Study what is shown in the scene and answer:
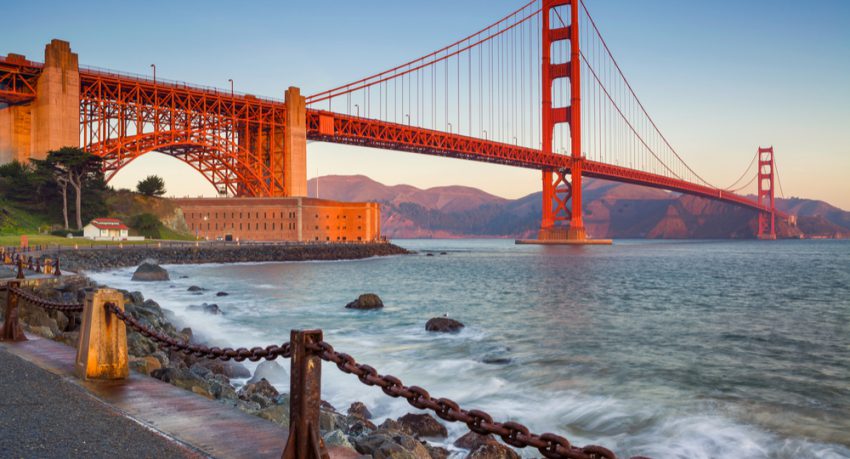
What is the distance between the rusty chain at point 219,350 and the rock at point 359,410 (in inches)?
146

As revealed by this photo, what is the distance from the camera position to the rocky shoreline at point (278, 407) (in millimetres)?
6395

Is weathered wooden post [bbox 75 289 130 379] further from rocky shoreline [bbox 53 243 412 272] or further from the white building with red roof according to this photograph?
the white building with red roof

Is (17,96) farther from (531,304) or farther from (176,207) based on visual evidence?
(531,304)

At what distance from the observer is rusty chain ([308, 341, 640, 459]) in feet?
10.4

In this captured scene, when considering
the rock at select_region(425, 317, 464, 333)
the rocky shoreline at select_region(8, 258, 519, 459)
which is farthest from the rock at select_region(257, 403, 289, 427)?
the rock at select_region(425, 317, 464, 333)

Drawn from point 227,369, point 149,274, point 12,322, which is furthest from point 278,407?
point 149,274

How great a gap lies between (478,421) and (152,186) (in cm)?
7405

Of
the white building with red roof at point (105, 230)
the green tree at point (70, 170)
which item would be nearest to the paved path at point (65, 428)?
the white building with red roof at point (105, 230)

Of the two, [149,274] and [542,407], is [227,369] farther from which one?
[149,274]

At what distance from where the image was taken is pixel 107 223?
2199 inches

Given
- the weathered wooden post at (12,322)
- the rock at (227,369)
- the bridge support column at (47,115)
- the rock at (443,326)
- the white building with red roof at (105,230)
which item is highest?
the bridge support column at (47,115)

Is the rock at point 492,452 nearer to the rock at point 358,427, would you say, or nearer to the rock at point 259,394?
the rock at point 358,427

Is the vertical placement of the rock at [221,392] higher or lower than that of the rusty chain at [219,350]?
lower

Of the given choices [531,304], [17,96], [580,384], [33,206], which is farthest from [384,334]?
[17,96]
